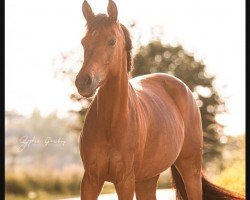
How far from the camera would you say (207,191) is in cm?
696

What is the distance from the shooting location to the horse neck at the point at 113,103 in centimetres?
466

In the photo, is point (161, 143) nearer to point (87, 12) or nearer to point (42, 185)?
point (87, 12)

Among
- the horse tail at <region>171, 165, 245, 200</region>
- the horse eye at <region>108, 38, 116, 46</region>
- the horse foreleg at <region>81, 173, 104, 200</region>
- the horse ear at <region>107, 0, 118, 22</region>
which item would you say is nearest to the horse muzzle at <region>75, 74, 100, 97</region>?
the horse eye at <region>108, 38, 116, 46</region>

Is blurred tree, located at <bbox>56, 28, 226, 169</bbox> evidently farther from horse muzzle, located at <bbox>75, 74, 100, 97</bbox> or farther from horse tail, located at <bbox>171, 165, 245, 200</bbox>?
horse muzzle, located at <bbox>75, 74, 100, 97</bbox>

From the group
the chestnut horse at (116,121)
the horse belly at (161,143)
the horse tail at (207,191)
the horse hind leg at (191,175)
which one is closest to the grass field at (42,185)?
the horse tail at (207,191)

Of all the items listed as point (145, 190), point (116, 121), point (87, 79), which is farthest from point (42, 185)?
point (87, 79)

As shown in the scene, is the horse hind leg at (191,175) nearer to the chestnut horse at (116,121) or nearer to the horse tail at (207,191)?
the horse tail at (207,191)

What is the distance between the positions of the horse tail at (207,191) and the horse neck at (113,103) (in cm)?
238

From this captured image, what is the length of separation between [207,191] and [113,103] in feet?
9.44

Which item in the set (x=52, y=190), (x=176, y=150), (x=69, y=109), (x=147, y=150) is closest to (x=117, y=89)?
(x=147, y=150)

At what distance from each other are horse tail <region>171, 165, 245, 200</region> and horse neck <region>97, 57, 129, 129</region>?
2.38m

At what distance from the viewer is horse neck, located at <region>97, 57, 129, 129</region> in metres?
4.66

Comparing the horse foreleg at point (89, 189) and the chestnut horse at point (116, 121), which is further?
the horse foreleg at point (89, 189)

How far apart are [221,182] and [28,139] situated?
6.84 meters
